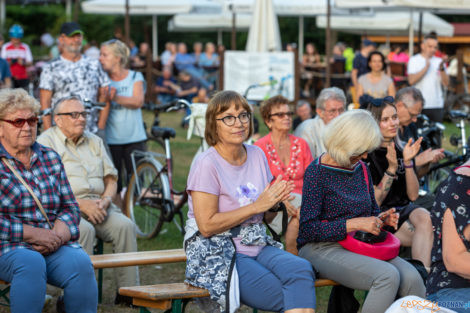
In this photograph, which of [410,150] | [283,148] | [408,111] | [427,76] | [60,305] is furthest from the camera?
[427,76]

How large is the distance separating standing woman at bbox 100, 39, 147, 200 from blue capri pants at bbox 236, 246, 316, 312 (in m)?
3.51

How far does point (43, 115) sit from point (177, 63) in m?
14.6

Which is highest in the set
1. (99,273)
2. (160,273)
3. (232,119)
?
(232,119)

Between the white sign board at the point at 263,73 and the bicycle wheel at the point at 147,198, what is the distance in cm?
773

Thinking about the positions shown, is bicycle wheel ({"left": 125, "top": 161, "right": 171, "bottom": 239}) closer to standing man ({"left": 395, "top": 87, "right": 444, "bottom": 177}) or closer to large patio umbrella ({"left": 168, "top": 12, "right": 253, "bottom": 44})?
standing man ({"left": 395, "top": 87, "right": 444, "bottom": 177})

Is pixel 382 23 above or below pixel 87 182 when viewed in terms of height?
above

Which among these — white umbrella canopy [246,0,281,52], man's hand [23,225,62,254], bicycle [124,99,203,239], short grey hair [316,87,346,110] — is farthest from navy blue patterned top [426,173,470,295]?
white umbrella canopy [246,0,281,52]

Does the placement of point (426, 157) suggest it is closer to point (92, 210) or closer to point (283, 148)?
point (283, 148)

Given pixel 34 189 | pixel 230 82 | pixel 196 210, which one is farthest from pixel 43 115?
pixel 230 82

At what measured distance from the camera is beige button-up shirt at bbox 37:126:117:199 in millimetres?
5562

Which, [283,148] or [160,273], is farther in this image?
[160,273]

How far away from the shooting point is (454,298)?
132 inches

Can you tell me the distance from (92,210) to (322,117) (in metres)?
2.34

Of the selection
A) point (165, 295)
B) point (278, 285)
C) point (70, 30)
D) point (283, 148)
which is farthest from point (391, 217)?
point (70, 30)
